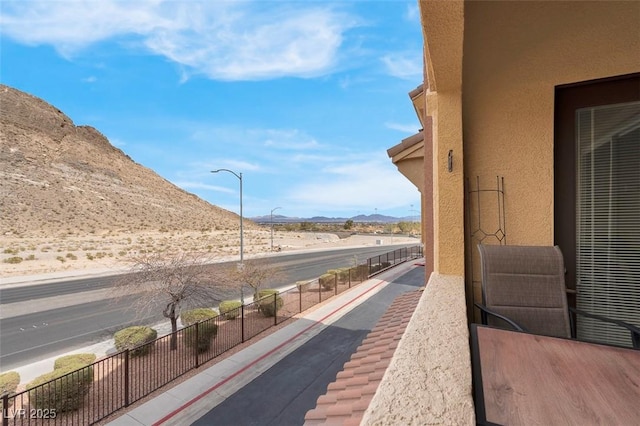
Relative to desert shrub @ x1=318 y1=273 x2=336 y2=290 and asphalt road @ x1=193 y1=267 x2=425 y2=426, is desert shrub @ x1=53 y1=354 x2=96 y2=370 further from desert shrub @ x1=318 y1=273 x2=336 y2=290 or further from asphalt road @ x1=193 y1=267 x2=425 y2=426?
desert shrub @ x1=318 y1=273 x2=336 y2=290

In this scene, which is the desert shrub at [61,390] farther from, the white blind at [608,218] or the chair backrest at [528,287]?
the white blind at [608,218]

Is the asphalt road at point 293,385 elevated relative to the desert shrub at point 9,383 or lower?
lower

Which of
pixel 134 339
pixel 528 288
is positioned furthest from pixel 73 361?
pixel 528 288

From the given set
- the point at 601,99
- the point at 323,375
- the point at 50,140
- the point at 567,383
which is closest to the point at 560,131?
the point at 601,99

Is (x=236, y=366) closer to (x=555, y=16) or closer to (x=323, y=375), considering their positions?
(x=323, y=375)

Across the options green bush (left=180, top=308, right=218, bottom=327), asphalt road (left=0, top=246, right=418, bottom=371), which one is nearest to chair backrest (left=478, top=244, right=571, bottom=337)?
green bush (left=180, top=308, right=218, bottom=327)

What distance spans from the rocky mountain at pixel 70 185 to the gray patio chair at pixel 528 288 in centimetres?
6103

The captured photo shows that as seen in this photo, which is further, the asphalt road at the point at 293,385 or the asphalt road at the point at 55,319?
the asphalt road at the point at 55,319

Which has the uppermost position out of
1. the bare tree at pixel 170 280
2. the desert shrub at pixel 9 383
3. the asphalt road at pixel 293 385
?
the bare tree at pixel 170 280

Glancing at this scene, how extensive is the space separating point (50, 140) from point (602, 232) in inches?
4353

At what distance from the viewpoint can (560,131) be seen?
330 centimetres

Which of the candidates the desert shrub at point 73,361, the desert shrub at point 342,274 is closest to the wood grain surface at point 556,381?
the desert shrub at point 73,361

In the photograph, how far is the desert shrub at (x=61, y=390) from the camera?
6.59 metres

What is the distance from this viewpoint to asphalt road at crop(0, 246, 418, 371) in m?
10.5
